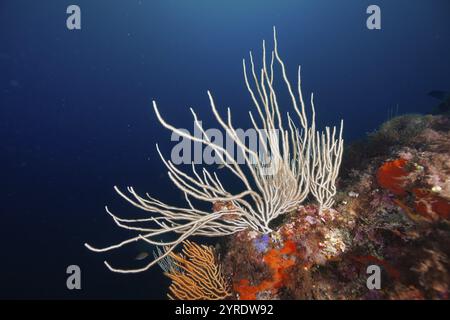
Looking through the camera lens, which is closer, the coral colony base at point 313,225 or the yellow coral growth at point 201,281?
the coral colony base at point 313,225

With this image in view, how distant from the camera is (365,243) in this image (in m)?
2.72

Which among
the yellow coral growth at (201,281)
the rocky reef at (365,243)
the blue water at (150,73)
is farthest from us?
the blue water at (150,73)

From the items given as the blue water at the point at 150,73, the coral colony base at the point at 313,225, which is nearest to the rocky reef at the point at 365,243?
the coral colony base at the point at 313,225

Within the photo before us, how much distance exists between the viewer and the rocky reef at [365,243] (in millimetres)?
2232

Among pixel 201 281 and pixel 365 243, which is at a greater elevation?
pixel 365 243

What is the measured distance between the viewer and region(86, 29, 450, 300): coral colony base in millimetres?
2262

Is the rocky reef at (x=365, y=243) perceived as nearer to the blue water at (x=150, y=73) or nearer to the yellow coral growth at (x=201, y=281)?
the yellow coral growth at (x=201, y=281)

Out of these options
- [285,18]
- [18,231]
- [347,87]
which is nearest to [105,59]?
[285,18]

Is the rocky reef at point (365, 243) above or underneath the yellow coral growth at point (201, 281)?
above

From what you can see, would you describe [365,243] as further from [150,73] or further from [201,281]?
[150,73]

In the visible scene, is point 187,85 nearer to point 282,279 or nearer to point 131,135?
point 131,135

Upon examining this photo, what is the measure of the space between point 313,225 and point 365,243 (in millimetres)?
517

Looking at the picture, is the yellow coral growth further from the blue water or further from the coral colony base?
the blue water

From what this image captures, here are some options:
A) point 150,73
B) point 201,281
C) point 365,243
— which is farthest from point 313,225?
point 150,73
